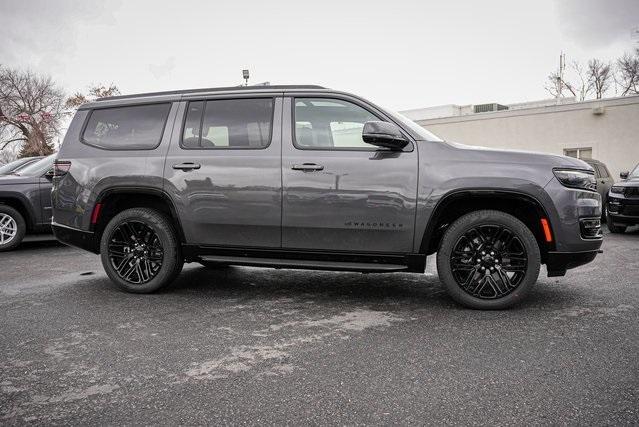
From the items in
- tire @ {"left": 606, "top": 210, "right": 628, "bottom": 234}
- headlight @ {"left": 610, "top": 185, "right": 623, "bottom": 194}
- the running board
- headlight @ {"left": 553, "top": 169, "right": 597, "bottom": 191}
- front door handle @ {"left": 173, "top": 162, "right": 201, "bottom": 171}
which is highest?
front door handle @ {"left": 173, "top": 162, "right": 201, "bottom": 171}

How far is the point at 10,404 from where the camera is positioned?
2670 mm

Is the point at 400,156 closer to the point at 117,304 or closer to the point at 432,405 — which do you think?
the point at 432,405

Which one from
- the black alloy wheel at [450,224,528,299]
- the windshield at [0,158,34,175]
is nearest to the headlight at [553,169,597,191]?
the black alloy wheel at [450,224,528,299]

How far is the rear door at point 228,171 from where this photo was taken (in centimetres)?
470

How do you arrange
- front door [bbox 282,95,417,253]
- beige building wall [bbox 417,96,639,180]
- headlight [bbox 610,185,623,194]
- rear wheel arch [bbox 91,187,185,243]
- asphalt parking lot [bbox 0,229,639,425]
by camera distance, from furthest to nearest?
beige building wall [bbox 417,96,639,180] < headlight [bbox 610,185,623,194] < rear wheel arch [bbox 91,187,185,243] < front door [bbox 282,95,417,253] < asphalt parking lot [bbox 0,229,639,425]

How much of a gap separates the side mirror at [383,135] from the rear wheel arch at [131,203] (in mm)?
2017

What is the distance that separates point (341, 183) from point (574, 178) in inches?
76.8

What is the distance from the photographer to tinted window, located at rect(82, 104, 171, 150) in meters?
5.15

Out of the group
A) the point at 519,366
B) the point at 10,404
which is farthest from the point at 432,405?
the point at 10,404

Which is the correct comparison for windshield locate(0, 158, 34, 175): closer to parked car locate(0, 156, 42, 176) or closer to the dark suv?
parked car locate(0, 156, 42, 176)

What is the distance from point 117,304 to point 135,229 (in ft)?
2.65

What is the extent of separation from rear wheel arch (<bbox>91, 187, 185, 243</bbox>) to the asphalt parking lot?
2.29 ft

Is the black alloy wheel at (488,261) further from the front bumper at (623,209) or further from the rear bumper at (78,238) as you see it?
the front bumper at (623,209)

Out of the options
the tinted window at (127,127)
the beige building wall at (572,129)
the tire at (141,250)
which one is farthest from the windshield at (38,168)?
the beige building wall at (572,129)
